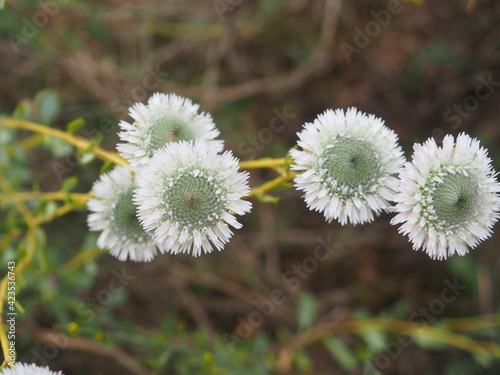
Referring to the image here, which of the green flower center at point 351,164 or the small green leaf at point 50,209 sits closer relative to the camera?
the green flower center at point 351,164

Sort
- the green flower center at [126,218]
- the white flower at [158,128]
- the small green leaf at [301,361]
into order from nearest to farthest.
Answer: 1. the white flower at [158,128]
2. the green flower center at [126,218]
3. the small green leaf at [301,361]

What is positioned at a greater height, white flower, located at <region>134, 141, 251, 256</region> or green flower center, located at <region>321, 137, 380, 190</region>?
green flower center, located at <region>321, 137, 380, 190</region>

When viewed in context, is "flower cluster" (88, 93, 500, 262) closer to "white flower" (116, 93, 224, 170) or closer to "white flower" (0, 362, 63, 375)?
"white flower" (116, 93, 224, 170)

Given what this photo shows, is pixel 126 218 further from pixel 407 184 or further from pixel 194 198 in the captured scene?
pixel 407 184

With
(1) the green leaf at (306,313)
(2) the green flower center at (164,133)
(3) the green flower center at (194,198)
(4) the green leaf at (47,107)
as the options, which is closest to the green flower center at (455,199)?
(3) the green flower center at (194,198)

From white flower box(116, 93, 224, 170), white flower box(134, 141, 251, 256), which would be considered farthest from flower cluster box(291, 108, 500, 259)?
white flower box(116, 93, 224, 170)

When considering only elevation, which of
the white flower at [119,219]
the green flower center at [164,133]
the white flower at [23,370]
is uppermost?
the green flower center at [164,133]

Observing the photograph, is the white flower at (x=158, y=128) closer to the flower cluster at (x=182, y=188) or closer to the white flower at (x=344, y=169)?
the flower cluster at (x=182, y=188)

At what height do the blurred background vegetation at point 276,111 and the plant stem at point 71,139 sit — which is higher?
the blurred background vegetation at point 276,111
